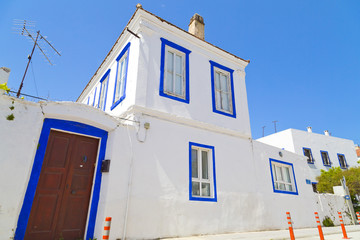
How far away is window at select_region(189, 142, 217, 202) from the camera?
7.25 metres

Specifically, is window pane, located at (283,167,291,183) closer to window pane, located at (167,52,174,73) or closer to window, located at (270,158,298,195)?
window, located at (270,158,298,195)

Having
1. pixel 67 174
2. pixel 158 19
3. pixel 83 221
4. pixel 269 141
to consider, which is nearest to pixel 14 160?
pixel 67 174

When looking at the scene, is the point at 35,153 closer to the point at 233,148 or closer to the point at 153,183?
the point at 153,183

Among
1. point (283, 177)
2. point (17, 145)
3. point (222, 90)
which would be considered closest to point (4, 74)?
point (17, 145)

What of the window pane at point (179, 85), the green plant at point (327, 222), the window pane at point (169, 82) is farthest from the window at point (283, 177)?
the window pane at point (169, 82)

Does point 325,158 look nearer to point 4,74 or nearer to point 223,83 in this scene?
point 223,83

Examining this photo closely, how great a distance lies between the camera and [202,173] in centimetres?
764

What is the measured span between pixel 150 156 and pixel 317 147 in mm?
24468

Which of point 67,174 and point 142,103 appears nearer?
point 67,174

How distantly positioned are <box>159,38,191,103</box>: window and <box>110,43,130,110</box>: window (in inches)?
56.9

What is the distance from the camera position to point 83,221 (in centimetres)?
543

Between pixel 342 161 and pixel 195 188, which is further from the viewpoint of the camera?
pixel 342 161

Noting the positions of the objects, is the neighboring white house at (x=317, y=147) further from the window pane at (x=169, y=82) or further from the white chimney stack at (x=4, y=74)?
the white chimney stack at (x=4, y=74)

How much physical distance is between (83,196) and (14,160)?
1.82 m
